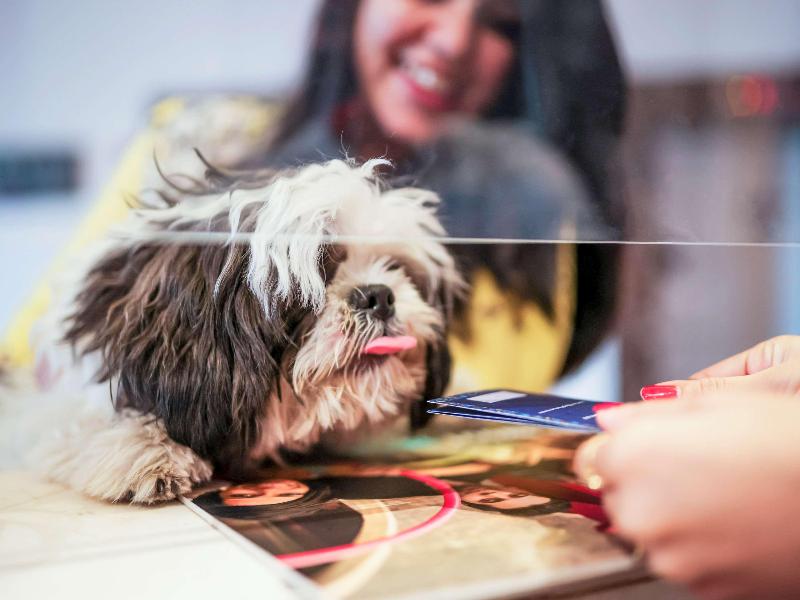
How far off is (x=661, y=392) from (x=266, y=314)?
1.68 feet

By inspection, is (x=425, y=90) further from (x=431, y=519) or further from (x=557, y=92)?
(x=431, y=519)

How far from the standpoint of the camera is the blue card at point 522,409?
32.8 inches

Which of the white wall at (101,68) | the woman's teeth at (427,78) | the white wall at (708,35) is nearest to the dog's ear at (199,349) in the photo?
the white wall at (101,68)

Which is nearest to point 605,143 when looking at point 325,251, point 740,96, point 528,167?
point 528,167

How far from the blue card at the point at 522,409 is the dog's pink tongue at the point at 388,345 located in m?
0.09

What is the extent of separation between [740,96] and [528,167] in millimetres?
463

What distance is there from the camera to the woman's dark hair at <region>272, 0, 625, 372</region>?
3.84 feet

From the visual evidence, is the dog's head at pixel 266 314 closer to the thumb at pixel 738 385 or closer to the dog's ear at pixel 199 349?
the dog's ear at pixel 199 349

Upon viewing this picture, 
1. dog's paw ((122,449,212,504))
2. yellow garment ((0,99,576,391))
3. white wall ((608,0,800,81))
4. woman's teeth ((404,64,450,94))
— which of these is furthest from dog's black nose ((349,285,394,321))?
white wall ((608,0,800,81))

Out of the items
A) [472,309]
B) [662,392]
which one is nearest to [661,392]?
[662,392]

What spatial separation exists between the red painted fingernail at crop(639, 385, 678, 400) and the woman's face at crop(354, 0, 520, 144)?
1.79 ft

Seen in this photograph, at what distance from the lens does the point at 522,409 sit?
917 millimetres

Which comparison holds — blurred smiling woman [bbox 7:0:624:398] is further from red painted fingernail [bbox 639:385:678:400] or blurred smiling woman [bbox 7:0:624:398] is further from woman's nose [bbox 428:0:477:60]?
red painted fingernail [bbox 639:385:678:400]

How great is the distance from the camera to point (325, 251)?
95 cm
